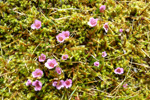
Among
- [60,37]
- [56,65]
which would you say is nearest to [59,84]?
[56,65]

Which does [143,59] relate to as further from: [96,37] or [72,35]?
[72,35]

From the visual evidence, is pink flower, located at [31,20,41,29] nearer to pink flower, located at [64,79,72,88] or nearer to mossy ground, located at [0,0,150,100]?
mossy ground, located at [0,0,150,100]

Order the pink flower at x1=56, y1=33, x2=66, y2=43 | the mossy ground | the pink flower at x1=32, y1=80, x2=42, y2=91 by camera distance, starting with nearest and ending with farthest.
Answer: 1. the pink flower at x1=32, y1=80, x2=42, y2=91
2. the mossy ground
3. the pink flower at x1=56, y1=33, x2=66, y2=43

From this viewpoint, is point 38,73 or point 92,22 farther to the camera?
point 92,22

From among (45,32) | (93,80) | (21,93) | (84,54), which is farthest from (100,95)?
(45,32)

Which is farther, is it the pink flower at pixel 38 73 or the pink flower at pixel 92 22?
the pink flower at pixel 92 22

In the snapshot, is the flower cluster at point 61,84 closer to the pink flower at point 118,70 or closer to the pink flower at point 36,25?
the pink flower at point 118,70

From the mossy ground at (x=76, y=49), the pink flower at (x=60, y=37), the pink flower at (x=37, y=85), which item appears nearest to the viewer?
the pink flower at (x=37, y=85)

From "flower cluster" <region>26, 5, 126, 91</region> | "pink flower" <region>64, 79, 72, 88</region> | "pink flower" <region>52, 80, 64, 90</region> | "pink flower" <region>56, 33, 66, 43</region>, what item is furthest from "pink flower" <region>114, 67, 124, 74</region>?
"pink flower" <region>56, 33, 66, 43</region>

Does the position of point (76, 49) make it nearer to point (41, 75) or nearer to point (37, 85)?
point (41, 75)

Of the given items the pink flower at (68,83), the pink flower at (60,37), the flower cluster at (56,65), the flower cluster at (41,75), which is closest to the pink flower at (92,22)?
the flower cluster at (56,65)
